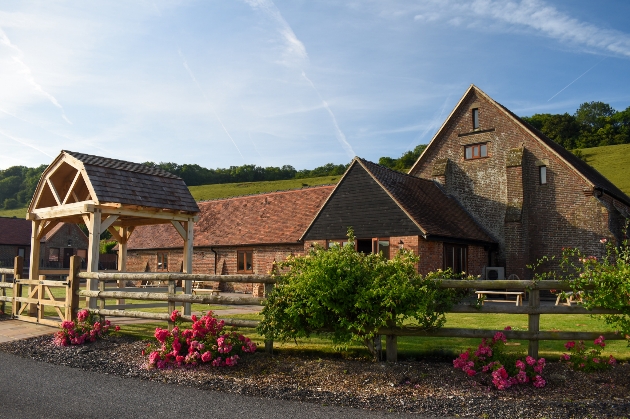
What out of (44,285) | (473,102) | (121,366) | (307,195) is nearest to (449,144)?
(473,102)

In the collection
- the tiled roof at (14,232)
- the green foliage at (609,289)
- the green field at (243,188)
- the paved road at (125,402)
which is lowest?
the paved road at (125,402)

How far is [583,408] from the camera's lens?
6.70 metres

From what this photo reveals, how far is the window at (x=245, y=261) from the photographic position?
1252 inches

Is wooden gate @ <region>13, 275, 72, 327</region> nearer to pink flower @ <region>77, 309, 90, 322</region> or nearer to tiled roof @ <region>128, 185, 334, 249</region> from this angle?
pink flower @ <region>77, 309, 90, 322</region>

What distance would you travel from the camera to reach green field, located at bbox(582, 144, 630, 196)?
208 feet

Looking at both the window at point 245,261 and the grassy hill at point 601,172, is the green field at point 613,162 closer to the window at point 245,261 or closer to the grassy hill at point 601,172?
the grassy hill at point 601,172

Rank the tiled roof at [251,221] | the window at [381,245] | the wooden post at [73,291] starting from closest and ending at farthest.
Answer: the wooden post at [73,291]
the window at [381,245]
the tiled roof at [251,221]

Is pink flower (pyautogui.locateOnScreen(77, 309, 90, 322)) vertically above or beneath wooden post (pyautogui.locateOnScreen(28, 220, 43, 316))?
beneath

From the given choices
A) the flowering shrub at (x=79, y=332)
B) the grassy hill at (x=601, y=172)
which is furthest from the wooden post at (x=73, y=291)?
the grassy hill at (x=601, y=172)

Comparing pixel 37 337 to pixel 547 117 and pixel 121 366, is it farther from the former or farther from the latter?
pixel 547 117

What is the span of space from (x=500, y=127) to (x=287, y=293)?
76.1ft

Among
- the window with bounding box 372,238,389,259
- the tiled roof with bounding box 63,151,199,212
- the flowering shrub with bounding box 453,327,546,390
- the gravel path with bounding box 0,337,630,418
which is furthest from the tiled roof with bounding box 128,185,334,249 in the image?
the flowering shrub with bounding box 453,327,546,390

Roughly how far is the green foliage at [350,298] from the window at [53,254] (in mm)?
58683

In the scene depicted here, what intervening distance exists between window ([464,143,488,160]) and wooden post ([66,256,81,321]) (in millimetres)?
22578
